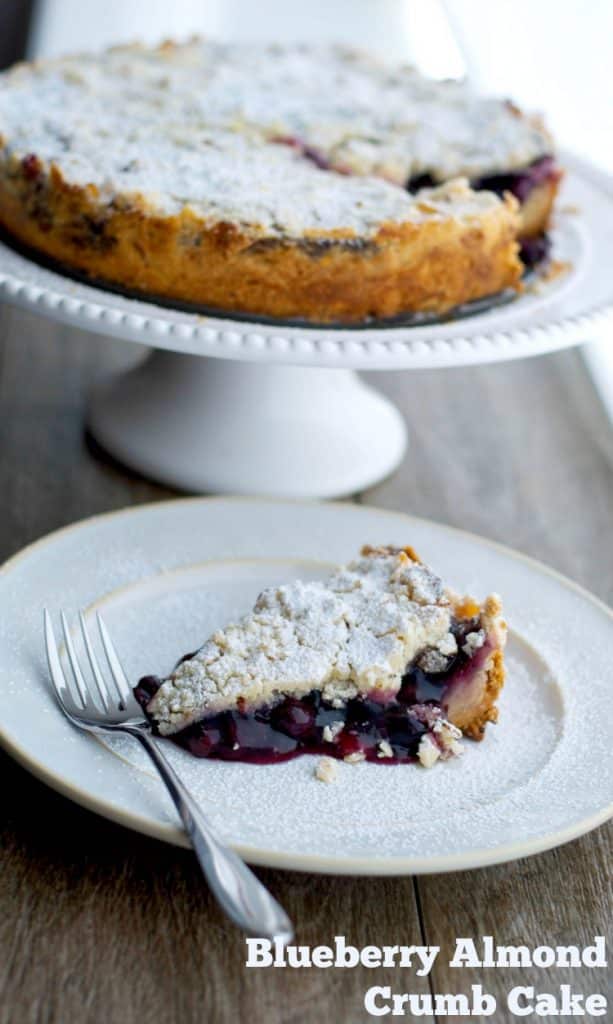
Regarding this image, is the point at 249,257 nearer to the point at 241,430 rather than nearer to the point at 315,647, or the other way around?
the point at 241,430

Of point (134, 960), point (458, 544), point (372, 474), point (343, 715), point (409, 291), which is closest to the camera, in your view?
point (134, 960)

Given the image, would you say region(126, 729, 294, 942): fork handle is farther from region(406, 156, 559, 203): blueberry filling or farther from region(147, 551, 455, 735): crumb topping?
region(406, 156, 559, 203): blueberry filling

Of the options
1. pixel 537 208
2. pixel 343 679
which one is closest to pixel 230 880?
pixel 343 679

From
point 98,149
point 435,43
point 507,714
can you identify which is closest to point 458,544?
point 507,714

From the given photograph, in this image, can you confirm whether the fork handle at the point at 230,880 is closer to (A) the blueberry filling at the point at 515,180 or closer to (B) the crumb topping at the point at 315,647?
(B) the crumb topping at the point at 315,647

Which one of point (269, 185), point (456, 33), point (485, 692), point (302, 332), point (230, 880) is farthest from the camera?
point (456, 33)

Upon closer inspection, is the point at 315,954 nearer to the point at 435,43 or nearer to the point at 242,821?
the point at 242,821

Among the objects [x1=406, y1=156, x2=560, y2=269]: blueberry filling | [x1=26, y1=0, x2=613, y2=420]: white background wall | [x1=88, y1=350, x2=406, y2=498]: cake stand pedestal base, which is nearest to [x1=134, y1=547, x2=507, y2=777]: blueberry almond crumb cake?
[x1=88, y1=350, x2=406, y2=498]: cake stand pedestal base
